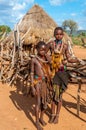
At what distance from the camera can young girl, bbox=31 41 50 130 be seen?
496cm

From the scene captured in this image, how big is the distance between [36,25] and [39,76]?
627 cm

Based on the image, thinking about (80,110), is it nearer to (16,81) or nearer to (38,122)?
(38,122)

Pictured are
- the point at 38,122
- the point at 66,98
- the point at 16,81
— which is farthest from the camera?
the point at 16,81

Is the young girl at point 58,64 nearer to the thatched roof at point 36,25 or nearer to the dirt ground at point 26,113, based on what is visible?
the dirt ground at point 26,113

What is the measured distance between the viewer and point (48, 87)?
5215 millimetres

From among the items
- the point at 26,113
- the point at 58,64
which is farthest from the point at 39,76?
the point at 26,113

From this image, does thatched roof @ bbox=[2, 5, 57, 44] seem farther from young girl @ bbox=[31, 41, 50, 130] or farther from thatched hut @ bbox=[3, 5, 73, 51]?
young girl @ bbox=[31, 41, 50, 130]

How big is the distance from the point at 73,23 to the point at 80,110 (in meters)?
45.4

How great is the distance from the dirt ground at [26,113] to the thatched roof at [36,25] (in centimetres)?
349

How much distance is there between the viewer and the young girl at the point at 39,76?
496 cm

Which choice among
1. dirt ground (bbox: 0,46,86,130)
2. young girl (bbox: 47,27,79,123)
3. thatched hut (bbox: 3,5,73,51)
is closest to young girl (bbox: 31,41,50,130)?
young girl (bbox: 47,27,79,123)

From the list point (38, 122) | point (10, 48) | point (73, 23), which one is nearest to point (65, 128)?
point (38, 122)

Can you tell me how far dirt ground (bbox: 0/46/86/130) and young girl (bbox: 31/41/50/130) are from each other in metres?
0.46

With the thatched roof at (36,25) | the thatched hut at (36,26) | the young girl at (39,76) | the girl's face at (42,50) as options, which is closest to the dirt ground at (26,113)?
the young girl at (39,76)
